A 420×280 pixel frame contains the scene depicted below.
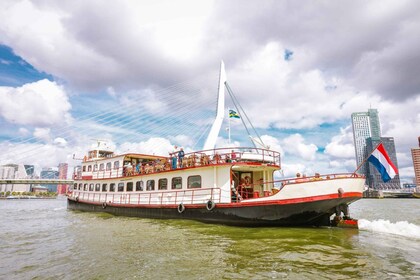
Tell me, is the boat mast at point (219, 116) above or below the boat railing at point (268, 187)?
above

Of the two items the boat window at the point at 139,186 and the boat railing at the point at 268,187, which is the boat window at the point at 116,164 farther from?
the boat railing at the point at 268,187

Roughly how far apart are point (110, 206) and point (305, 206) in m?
14.8

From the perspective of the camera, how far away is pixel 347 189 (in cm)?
1142

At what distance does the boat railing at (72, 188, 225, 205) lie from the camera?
47.8 feet

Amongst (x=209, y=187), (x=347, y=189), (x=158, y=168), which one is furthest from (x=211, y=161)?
(x=347, y=189)

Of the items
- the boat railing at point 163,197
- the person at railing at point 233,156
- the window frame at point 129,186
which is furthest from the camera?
the window frame at point 129,186

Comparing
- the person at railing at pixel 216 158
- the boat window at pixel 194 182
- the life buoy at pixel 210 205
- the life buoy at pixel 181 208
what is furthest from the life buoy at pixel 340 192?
the life buoy at pixel 181 208

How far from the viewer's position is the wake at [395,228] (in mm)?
11549

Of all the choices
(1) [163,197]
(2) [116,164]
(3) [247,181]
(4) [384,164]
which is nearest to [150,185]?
(1) [163,197]

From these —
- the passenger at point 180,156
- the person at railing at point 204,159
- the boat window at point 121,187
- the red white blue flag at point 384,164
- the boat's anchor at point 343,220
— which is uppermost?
the passenger at point 180,156

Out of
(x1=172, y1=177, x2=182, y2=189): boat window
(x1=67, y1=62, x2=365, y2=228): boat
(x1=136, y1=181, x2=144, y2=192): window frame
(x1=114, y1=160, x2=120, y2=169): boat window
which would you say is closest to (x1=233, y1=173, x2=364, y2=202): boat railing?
(x1=67, y1=62, x2=365, y2=228): boat

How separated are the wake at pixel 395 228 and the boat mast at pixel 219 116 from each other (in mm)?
11422

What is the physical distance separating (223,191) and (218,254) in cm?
618

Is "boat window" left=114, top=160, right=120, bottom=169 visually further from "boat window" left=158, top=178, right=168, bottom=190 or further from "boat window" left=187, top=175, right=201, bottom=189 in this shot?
"boat window" left=187, top=175, right=201, bottom=189
